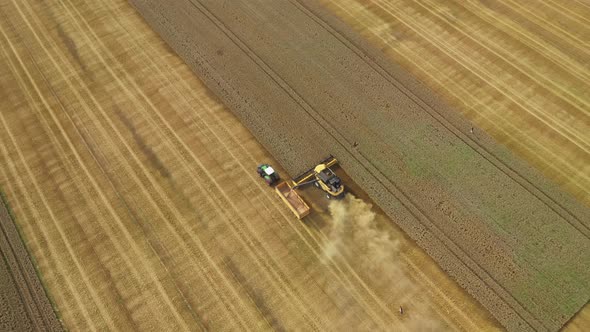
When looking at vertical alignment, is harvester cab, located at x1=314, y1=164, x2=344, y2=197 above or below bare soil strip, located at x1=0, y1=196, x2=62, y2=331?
above

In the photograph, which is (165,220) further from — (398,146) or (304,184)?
(398,146)

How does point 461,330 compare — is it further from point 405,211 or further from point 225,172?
point 225,172

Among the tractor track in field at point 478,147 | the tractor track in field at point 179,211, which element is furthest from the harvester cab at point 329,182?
the tractor track in field at point 478,147

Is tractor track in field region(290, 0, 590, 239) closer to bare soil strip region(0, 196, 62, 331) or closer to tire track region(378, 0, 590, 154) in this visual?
tire track region(378, 0, 590, 154)

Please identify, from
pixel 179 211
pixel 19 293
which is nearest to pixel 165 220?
pixel 179 211

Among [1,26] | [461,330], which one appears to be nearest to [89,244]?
[461,330]

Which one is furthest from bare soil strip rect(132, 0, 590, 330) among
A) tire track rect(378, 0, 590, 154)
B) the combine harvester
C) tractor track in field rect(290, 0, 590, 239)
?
tire track rect(378, 0, 590, 154)
